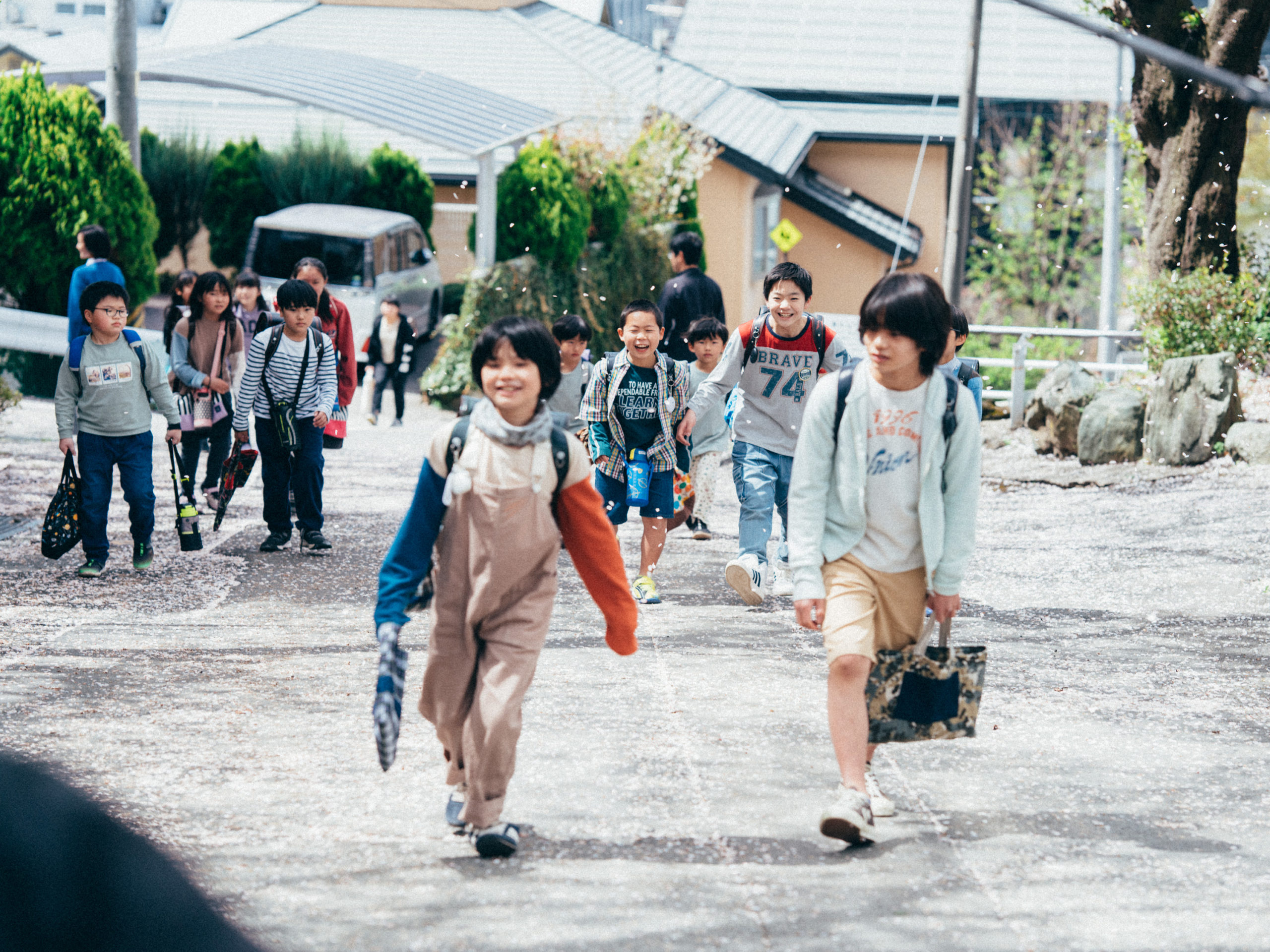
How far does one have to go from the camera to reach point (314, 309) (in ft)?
27.2

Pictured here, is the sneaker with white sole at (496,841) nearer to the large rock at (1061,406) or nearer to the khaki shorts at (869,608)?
the khaki shorts at (869,608)

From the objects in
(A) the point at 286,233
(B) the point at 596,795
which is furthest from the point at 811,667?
(A) the point at 286,233

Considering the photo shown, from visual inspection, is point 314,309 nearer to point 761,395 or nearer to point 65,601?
point 65,601

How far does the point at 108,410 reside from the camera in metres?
7.64

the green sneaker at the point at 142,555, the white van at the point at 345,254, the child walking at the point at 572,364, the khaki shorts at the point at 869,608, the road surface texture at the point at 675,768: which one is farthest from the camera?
the white van at the point at 345,254

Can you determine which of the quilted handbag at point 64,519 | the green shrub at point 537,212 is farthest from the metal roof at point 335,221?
the quilted handbag at point 64,519

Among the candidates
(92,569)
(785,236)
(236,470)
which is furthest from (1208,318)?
(785,236)

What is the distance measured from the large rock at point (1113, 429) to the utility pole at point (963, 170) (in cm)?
407

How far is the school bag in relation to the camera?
8.21 metres

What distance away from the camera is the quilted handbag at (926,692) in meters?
4.23

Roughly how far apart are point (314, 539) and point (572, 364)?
6.34 ft

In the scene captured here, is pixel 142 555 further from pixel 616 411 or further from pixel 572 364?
pixel 616 411

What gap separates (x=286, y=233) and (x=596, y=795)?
16.4m

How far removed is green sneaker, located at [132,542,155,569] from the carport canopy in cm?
1076
